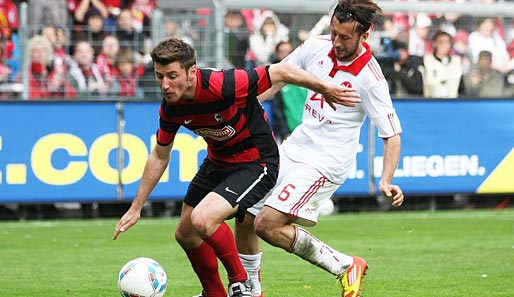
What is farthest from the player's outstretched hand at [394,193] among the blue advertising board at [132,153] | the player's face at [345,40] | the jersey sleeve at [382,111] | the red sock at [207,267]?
the blue advertising board at [132,153]

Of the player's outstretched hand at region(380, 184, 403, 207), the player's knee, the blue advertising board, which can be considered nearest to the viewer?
the player's outstretched hand at region(380, 184, 403, 207)

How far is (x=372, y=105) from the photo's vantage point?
335 inches

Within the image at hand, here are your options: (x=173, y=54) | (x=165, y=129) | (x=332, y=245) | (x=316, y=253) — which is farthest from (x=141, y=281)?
(x=332, y=245)

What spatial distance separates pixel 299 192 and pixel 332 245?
4.04 metres

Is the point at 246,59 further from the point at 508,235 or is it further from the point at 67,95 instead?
the point at 508,235

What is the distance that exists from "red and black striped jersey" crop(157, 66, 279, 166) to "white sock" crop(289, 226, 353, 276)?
0.62 meters

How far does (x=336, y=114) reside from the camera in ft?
28.5

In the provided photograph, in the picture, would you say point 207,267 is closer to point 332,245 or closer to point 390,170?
point 390,170

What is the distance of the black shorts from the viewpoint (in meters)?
8.09

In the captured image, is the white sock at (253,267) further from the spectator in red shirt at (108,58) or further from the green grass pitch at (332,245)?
the spectator in red shirt at (108,58)

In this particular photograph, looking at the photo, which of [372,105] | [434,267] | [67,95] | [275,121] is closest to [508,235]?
[434,267]

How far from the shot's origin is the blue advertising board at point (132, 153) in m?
15.2

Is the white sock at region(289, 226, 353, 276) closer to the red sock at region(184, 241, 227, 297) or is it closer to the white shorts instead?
the white shorts

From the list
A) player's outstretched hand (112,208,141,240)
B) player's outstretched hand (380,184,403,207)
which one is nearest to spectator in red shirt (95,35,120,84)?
player's outstretched hand (112,208,141,240)
